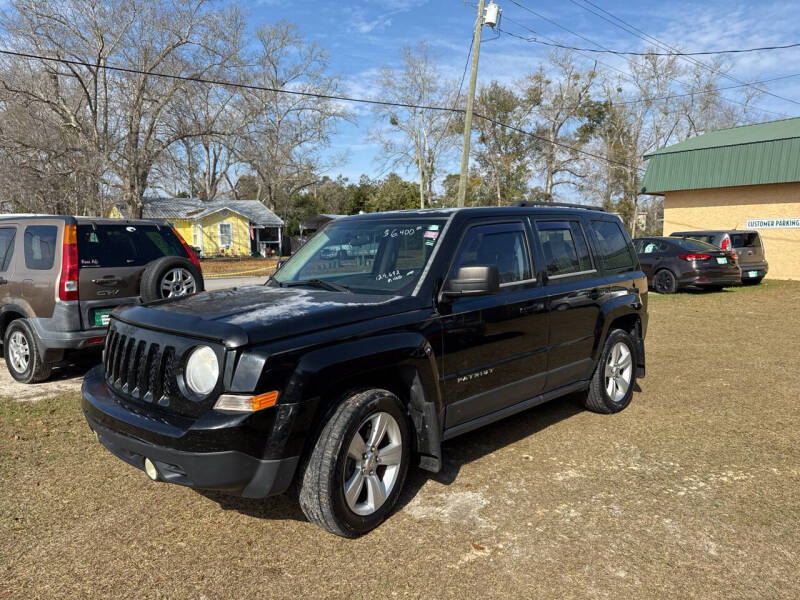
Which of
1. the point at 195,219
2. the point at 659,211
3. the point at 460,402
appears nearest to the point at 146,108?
the point at 195,219

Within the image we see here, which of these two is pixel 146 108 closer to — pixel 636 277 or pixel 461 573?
pixel 636 277

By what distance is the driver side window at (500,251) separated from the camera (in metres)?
3.97

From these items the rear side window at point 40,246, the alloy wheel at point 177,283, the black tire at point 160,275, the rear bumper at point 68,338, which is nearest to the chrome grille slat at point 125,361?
the black tire at point 160,275

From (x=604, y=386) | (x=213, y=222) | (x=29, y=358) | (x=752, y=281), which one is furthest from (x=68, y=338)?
(x=213, y=222)

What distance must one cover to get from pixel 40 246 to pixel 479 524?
541cm

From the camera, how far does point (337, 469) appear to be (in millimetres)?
3021

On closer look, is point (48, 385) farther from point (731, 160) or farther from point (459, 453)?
point (731, 160)

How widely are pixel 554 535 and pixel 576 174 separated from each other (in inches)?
1920

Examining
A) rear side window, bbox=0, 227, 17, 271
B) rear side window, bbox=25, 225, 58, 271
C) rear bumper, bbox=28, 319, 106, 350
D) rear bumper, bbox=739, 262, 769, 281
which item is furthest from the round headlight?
rear bumper, bbox=739, 262, 769, 281

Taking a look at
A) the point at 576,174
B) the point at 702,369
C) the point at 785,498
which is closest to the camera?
the point at 785,498

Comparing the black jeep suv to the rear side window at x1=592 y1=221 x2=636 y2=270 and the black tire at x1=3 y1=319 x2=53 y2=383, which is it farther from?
the black tire at x1=3 y1=319 x2=53 y2=383

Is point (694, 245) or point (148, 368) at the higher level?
point (694, 245)

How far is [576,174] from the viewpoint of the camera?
48.5 m

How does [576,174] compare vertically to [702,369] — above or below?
above
